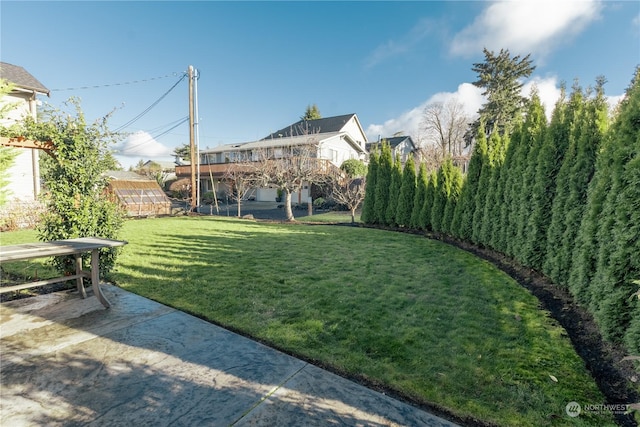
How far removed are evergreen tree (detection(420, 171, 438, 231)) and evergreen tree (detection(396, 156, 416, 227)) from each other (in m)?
0.83

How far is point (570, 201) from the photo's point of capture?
4.25 metres

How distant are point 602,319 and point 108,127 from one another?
6.83 meters

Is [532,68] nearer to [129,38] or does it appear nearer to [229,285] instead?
[129,38]

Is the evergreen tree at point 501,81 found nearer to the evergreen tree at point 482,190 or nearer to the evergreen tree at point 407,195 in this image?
the evergreen tree at point 407,195

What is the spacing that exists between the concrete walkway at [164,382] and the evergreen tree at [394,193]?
965 cm

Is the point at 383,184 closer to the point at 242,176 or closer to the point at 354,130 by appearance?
the point at 242,176

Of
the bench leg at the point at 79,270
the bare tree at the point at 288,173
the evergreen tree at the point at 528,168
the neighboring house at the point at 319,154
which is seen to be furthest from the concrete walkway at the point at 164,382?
the neighboring house at the point at 319,154

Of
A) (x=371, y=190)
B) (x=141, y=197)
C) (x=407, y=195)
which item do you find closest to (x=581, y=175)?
(x=407, y=195)

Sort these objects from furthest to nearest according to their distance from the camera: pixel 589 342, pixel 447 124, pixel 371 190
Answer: pixel 447 124
pixel 371 190
pixel 589 342

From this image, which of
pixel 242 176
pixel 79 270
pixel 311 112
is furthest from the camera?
pixel 311 112

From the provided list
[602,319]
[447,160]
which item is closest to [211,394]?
[602,319]

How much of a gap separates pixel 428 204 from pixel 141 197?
55.8ft

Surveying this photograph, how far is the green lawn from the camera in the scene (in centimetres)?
221

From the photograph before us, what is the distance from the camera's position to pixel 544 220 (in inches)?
195
